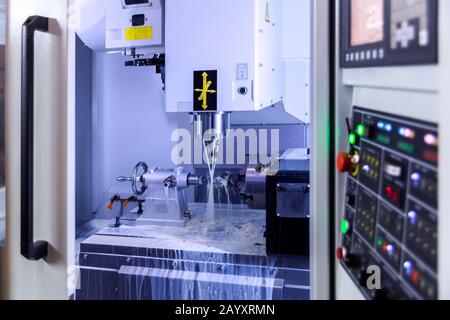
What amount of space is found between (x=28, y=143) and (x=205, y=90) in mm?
1041

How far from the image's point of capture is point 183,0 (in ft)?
6.56

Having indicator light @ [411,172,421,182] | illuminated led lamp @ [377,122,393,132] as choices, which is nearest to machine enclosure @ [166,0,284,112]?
illuminated led lamp @ [377,122,393,132]

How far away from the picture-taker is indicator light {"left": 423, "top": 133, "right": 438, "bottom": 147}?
632 mm

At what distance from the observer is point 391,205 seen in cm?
76

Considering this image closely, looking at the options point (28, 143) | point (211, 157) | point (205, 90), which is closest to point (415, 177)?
point (28, 143)

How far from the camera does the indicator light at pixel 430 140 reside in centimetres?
63

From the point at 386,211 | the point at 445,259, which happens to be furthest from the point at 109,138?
the point at 445,259

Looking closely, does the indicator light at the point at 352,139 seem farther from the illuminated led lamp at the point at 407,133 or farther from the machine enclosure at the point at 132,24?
the machine enclosure at the point at 132,24

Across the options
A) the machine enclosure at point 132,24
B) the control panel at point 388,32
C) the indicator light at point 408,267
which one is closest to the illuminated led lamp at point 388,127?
the control panel at point 388,32

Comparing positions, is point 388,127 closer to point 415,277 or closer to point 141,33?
point 415,277

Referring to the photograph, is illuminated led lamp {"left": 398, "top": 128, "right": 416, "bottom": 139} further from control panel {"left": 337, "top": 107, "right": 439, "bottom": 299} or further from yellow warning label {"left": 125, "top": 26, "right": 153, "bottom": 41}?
yellow warning label {"left": 125, "top": 26, "right": 153, "bottom": 41}
